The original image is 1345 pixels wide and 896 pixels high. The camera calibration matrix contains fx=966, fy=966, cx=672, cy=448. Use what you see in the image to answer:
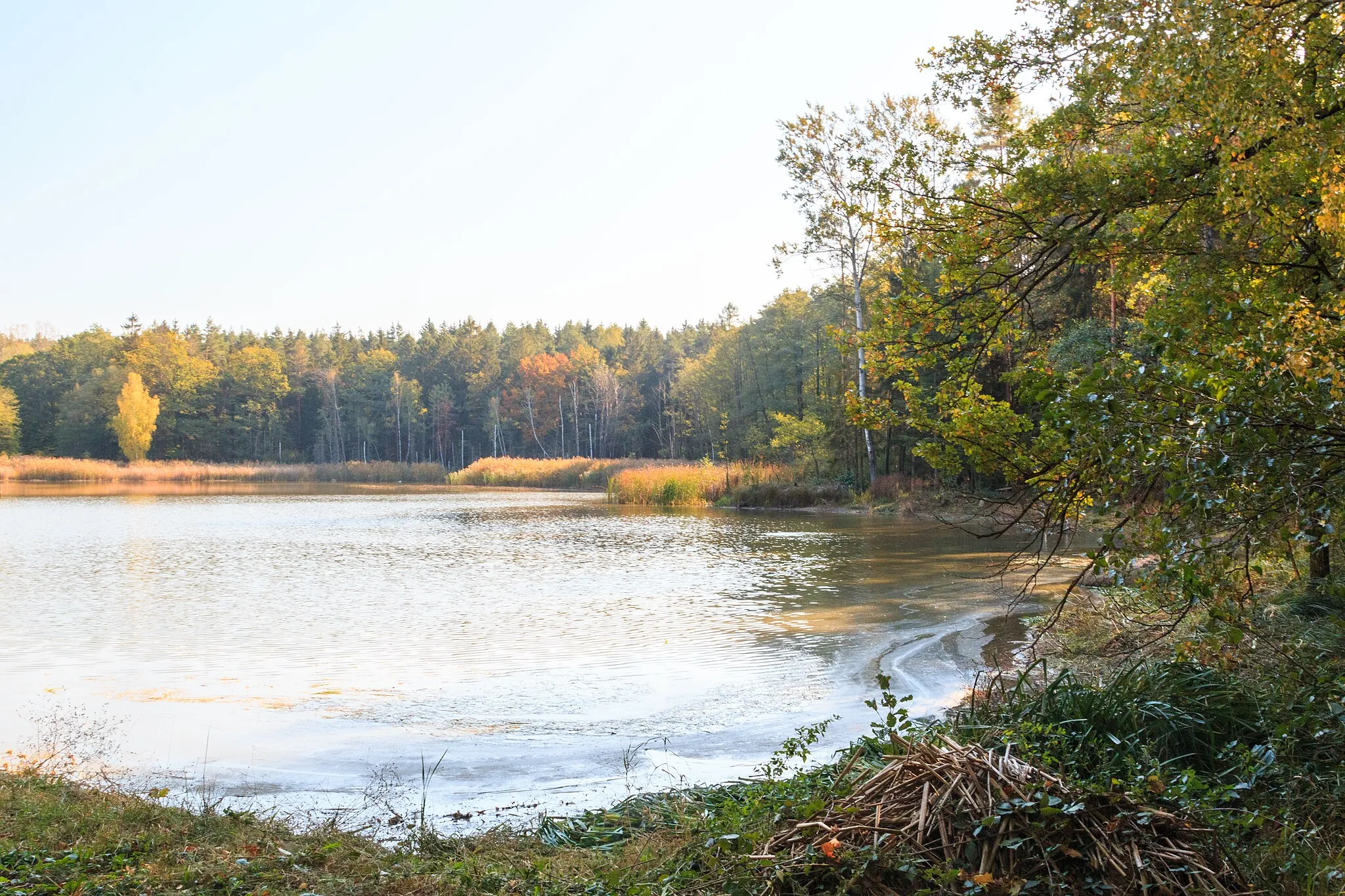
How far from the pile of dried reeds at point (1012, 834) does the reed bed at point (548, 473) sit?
45.2 m

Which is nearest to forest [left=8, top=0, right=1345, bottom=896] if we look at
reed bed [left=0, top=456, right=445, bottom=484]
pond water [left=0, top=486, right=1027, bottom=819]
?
pond water [left=0, top=486, right=1027, bottom=819]

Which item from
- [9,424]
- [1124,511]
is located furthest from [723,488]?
[9,424]

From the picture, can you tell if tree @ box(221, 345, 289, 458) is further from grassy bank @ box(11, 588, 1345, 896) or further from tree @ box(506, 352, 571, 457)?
grassy bank @ box(11, 588, 1345, 896)

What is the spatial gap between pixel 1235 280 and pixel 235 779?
716 cm

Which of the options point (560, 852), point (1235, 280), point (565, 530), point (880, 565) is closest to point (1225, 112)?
point (1235, 280)

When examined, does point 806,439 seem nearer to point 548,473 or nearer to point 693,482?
point 693,482

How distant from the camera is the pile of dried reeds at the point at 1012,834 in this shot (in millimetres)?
3004

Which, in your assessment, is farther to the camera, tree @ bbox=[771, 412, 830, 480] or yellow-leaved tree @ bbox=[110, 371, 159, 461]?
yellow-leaved tree @ bbox=[110, 371, 159, 461]

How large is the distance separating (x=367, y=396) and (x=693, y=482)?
228 feet

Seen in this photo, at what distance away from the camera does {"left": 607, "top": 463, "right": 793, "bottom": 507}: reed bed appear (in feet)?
116

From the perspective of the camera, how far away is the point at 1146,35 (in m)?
6.50

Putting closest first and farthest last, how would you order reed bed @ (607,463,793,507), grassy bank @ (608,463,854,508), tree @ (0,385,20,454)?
grassy bank @ (608,463,854,508) < reed bed @ (607,463,793,507) < tree @ (0,385,20,454)

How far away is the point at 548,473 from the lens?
54562mm

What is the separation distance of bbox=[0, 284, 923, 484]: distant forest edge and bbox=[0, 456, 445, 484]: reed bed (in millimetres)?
13652
